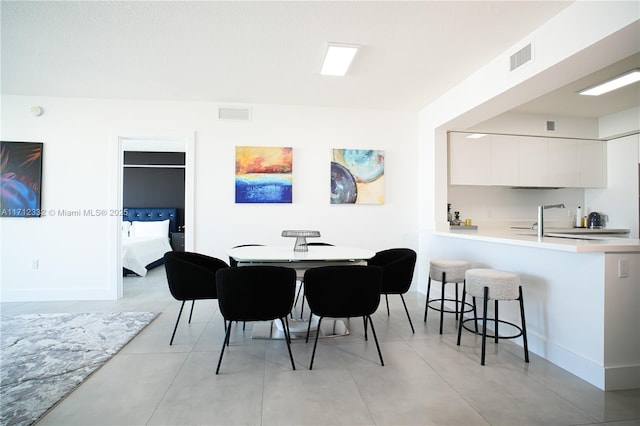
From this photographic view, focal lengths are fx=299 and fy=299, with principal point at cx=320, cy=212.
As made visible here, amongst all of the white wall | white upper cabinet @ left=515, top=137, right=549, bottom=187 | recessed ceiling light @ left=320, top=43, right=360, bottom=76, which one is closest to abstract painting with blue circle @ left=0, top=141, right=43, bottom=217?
the white wall

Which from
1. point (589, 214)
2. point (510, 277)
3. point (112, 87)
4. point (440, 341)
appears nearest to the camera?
point (510, 277)

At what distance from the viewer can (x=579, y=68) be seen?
2.34 m

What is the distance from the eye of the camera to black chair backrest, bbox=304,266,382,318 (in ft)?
6.81

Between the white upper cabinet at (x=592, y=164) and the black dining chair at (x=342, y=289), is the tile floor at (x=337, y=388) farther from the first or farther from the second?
the white upper cabinet at (x=592, y=164)

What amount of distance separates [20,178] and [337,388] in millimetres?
4697

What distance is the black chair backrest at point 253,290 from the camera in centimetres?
199

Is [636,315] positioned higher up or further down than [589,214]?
further down

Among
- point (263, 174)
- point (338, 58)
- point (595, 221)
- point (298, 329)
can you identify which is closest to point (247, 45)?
point (338, 58)

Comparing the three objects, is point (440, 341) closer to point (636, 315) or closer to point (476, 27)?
point (636, 315)

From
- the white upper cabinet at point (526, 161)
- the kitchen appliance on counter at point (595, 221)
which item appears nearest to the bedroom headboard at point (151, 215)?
the white upper cabinet at point (526, 161)

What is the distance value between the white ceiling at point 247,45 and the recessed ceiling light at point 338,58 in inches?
2.8

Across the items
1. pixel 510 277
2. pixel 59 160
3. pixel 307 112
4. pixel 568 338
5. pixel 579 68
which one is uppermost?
pixel 307 112

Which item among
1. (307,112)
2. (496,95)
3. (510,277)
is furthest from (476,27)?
(307,112)

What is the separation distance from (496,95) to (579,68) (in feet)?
2.15
